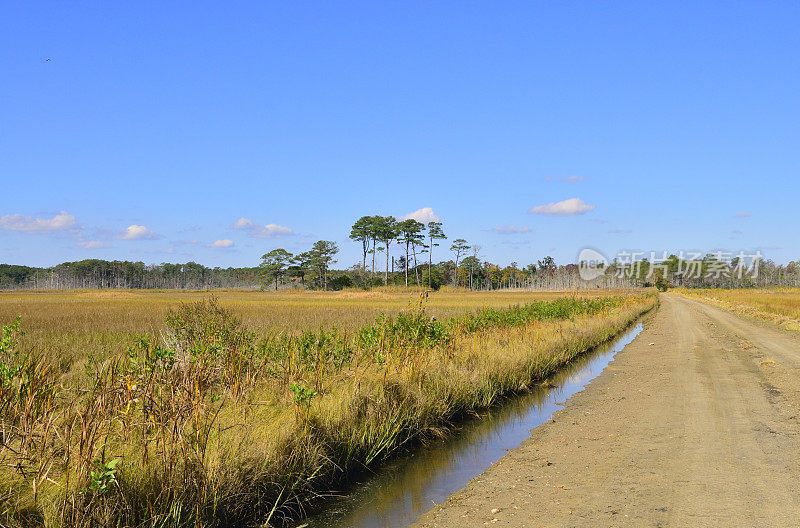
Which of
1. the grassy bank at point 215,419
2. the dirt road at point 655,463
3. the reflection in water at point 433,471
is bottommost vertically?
the reflection in water at point 433,471

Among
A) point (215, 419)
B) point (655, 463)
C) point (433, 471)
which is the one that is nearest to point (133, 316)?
point (433, 471)

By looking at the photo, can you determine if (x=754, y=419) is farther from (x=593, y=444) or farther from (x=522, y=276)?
(x=522, y=276)

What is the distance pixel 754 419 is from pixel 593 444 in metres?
2.79

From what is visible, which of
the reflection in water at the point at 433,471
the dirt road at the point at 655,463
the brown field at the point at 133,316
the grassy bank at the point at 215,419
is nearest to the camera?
the grassy bank at the point at 215,419

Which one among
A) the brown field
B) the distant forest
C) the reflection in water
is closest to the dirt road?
the reflection in water

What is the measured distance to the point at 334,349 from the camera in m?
8.86

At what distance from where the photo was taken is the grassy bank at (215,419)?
393 cm

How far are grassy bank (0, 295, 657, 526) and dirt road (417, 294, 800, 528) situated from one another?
1.45 m

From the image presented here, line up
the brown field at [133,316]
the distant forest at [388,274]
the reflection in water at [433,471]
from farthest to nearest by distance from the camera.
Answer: the distant forest at [388,274]
the brown field at [133,316]
the reflection in water at [433,471]

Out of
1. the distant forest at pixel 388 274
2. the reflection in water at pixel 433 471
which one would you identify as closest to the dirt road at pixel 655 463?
the reflection in water at pixel 433 471

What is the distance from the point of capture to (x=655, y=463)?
5926mm

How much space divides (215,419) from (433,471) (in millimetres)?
A: 2801

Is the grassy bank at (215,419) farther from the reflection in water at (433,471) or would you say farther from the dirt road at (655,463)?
the dirt road at (655,463)

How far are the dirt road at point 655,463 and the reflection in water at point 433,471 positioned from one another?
0.36 m
